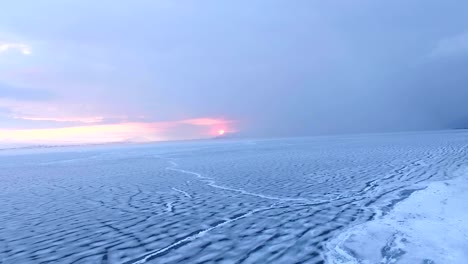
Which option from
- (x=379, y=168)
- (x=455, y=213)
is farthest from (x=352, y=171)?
(x=455, y=213)

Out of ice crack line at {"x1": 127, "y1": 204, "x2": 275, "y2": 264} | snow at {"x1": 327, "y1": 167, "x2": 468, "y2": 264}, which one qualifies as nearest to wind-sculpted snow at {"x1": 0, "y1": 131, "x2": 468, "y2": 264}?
ice crack line at {"x1": 127, "y1": 204, "x2": 275, "y2": 264}

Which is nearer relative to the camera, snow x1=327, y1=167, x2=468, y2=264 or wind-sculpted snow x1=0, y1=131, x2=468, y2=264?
snow x1=327, y1=167, x2=468, y2=264

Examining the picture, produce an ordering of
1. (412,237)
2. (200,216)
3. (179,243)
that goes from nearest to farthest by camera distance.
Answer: (412,237) < (179,243) < (200,216)

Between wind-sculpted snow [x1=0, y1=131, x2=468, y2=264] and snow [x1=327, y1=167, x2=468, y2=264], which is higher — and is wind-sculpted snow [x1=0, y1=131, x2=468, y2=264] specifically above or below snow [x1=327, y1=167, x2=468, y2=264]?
above

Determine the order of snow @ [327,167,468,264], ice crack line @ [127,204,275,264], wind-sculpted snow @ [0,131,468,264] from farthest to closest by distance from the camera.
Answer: wind-sculpted snow @ [0,131,468,264], ice crack line @ [127,204,275,264], snow @ [327,167,468,264]

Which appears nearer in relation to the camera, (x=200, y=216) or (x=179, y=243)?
(x=179, y=243)

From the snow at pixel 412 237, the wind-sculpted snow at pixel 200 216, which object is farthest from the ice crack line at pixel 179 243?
the snow at pixel 412 237

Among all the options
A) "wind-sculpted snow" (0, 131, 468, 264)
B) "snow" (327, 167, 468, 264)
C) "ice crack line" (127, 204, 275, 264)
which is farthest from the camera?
"wind-sculpted snow" (0, 131, 468, 264)

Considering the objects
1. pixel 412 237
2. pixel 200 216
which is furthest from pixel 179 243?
pixel 412 237

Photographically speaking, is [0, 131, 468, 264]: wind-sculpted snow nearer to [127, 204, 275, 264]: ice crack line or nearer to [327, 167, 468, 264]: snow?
[127, 204, 275, 264]: ice crack line

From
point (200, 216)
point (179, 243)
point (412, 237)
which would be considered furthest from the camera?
point (200, 216)

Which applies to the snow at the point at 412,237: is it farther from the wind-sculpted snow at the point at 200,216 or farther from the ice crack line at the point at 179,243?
the ice crack line at the point at 179,243

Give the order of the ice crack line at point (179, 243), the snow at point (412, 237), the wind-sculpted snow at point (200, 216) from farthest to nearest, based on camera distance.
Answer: the wind-sculpted snow at point (200, 216) → the ice crack line at point (179, 243) → the snow at point (412, 237)

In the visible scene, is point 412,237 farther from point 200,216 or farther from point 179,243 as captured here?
point 200,216
